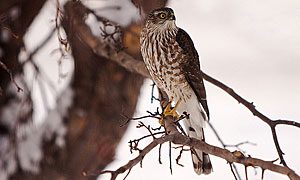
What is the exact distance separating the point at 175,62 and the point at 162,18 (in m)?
0.09

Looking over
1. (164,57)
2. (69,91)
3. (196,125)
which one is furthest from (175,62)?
(69,91)

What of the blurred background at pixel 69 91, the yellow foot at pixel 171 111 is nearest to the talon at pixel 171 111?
the yellow foot at pixel 171 111

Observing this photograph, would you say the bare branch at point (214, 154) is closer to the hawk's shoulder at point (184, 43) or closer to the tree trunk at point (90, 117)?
the hawk's shoulder at point (184, 43)

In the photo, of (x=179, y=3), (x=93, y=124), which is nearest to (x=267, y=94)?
(x=179, y=3)

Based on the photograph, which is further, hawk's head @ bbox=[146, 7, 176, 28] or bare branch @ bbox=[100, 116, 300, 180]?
hawk's head @ bbox=[146, 7, 176, 28]

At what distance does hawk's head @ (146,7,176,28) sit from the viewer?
0.99m

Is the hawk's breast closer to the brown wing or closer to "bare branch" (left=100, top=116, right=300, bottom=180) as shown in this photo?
the brown wing

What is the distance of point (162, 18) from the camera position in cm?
101

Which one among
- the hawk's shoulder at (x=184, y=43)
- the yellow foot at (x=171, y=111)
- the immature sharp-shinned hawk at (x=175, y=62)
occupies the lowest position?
the yellow foot at (x=171, y=111)

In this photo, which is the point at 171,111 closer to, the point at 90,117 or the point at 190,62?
the point at 190,62

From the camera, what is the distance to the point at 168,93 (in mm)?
1119

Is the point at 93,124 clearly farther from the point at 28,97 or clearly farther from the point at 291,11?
the point at 291,11

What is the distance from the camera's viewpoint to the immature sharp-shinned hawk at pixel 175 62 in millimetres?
1052

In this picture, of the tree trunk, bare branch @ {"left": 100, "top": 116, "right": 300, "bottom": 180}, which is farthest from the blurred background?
bare branch @ {"left": 100, "top": 116, "right": 300, "bottom": 180}
